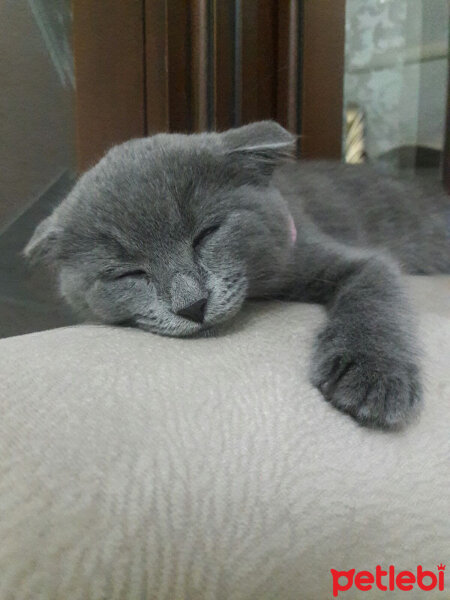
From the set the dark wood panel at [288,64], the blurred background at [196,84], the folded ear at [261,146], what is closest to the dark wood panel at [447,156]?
the blurred background at [196,84]

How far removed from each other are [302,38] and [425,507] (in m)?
1.57

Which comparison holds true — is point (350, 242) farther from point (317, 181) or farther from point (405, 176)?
point (405, 176)

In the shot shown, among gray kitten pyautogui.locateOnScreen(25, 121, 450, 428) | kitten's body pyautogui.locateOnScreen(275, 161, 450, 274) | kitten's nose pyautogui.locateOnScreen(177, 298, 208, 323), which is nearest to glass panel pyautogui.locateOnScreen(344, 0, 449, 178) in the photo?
kitten's body pyautogui.locateOnScreen(275, 161, 450, 274)

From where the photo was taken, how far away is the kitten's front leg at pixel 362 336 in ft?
2.10

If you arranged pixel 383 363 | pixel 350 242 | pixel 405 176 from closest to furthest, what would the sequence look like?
pixel 383 363, pixel 350 242, pixel 405 176

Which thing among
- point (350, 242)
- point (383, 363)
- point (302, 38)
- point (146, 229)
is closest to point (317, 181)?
point (350, 242)

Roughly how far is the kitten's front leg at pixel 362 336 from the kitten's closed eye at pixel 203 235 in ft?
0.68

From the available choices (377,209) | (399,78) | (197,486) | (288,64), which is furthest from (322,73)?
(197,486)

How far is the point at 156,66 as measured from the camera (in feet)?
5.32

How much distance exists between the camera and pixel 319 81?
1.75 m

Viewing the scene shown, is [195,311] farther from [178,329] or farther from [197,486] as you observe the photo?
[197,486]

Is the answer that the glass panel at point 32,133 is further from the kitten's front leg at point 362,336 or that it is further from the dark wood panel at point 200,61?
the kitten's front leg at point 362,336

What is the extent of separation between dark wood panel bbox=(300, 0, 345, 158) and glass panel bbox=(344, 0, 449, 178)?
27mm

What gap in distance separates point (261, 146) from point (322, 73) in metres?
0.97
